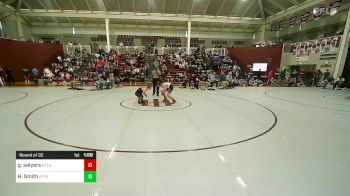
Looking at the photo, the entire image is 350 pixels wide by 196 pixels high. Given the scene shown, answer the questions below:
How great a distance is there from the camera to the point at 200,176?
2449 millimetres

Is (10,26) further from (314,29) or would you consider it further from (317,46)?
(314,29)

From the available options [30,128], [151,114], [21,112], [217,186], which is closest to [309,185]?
[217,186]

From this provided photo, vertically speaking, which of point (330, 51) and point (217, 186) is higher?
point (330, 51)

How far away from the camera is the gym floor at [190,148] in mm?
2234

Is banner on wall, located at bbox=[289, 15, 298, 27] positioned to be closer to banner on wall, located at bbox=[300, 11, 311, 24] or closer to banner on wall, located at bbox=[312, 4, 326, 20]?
banner on wall, located at bbox=[300, 11, 311, 24]

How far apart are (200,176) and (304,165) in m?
1.58

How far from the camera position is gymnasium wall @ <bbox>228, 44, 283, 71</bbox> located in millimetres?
16906

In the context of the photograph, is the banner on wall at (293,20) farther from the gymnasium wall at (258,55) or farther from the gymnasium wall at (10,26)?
the gymnasium wall at (10,26)

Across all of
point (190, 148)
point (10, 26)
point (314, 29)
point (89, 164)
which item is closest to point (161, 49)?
point (314, 29)

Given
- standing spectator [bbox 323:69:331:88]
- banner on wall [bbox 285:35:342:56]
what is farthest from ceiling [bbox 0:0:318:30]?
standing spectator [bbox 323:69:331:88]

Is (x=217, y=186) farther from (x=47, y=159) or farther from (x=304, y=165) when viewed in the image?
(x=47, y=159)
